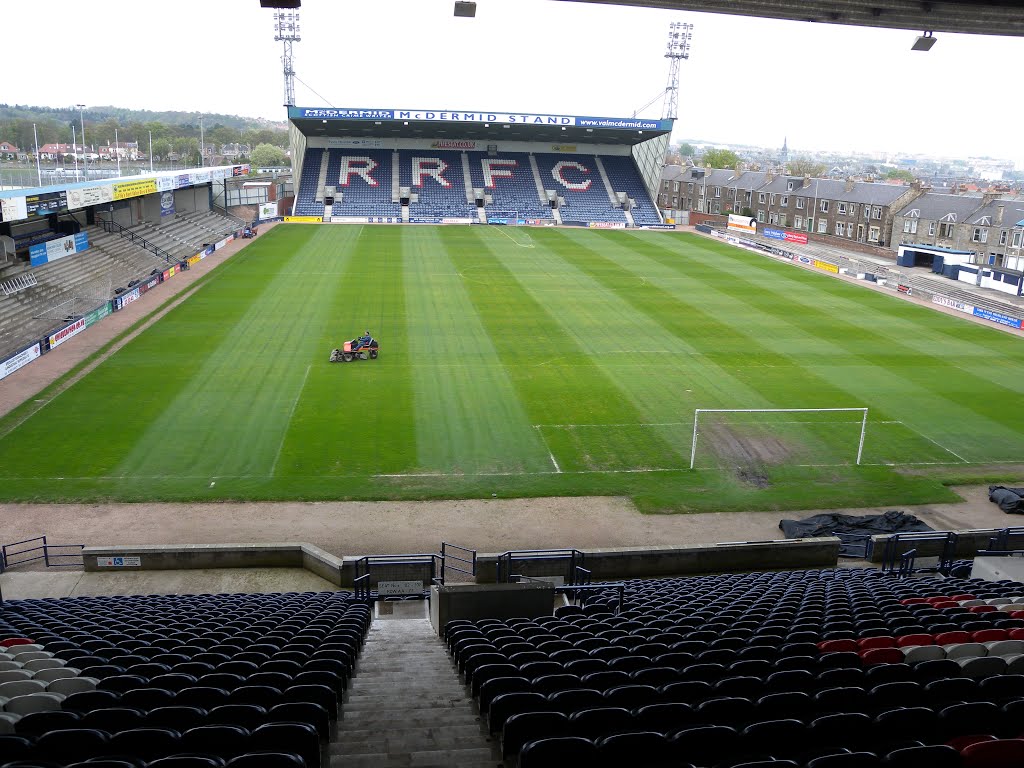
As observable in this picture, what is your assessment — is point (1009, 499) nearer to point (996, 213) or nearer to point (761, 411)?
point (761, 411)

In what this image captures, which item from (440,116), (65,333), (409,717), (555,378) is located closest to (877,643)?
(409,717)

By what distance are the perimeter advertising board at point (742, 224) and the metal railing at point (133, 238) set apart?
2157 inches

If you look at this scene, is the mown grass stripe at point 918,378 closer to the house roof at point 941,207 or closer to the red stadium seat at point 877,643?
the red stadium seat at point 877,643

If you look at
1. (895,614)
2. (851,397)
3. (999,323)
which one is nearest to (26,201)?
(851,397)

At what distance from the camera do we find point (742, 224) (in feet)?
280

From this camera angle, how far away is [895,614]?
457 inches

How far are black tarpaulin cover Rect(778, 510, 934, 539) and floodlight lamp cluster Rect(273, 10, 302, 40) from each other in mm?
78848

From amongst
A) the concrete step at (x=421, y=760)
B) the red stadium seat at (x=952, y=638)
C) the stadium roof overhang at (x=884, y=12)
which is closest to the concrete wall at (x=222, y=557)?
the concrete step at (x=421, y=760)

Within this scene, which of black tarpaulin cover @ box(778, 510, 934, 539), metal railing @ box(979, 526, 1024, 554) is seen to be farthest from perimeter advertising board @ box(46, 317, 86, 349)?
metal railing @ box(979, 526, 1024, 554)

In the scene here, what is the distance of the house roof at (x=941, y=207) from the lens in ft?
238

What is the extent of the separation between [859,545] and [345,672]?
46.1ft

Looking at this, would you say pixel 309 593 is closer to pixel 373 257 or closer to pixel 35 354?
pixel 35 354

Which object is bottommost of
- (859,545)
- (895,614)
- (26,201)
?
(859,545)

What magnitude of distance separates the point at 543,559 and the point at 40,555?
10.8 metres
